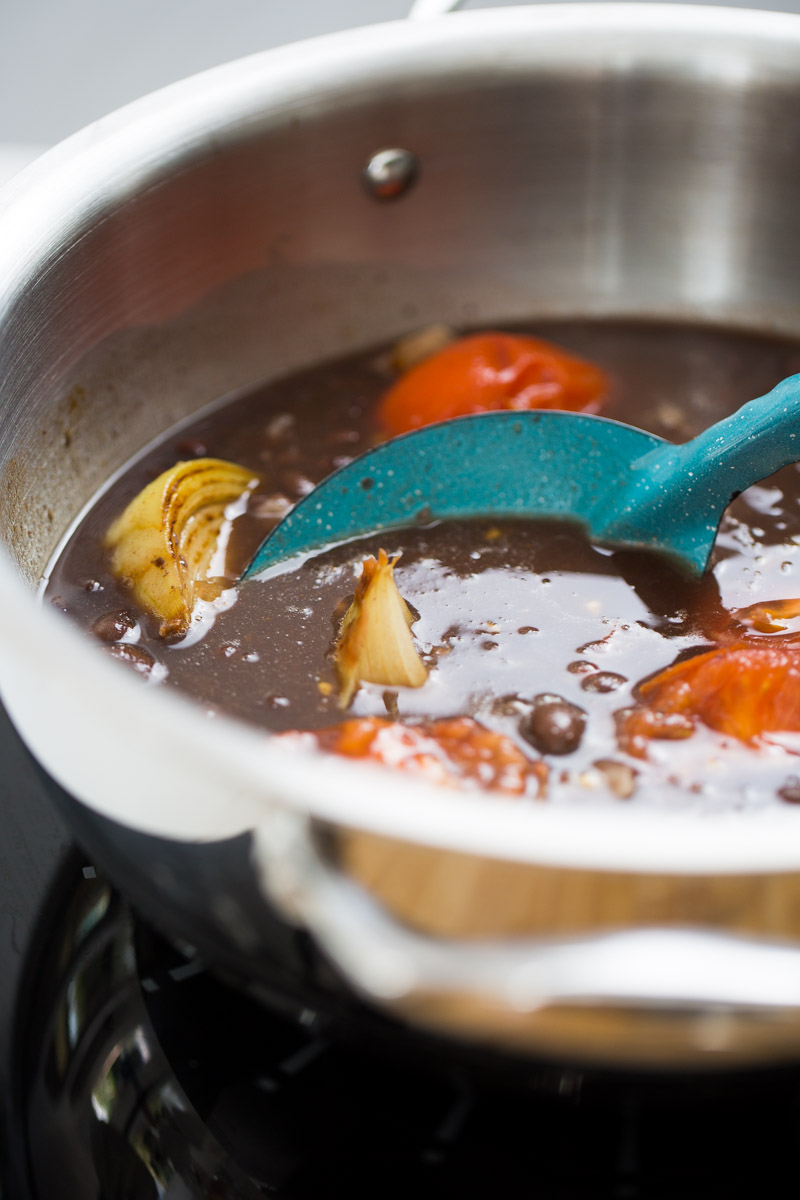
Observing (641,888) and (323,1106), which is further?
(323,1106)

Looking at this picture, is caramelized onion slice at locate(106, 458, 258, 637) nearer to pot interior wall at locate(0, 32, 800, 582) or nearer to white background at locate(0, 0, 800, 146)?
pot interior wall at locate(0, 32, 800, 582)

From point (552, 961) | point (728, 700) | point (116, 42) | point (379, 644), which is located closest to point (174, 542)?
point (379, 644)

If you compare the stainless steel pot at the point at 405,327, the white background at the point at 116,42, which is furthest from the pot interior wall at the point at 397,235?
the white background at the point at 116,42

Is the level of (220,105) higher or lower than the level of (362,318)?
higher

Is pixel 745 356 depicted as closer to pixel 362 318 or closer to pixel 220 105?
pixel 362 318

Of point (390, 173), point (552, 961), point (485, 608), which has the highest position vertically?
point (390, 173)

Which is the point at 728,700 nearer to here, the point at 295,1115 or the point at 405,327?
the point at 295,1115

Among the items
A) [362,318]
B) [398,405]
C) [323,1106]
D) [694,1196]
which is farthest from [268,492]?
[694,1196]
